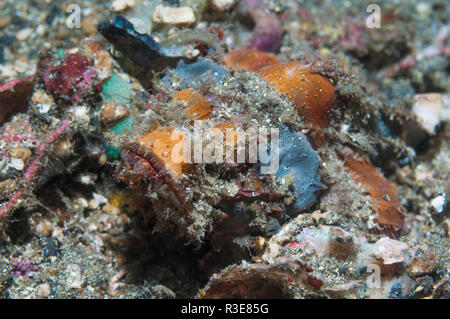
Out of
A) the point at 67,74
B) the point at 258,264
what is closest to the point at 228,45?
the point at 67,74

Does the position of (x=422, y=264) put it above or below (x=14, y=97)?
below

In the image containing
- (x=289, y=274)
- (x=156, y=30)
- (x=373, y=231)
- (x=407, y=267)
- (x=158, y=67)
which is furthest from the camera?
(x=156, y=30)

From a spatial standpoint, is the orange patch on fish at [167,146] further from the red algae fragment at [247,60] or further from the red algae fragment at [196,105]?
the red algae fragment at [247,60]

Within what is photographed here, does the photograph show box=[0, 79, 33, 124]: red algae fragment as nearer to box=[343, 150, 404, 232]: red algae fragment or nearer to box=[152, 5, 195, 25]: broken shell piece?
box=[152, 5, 195, 25]: broken shell piece

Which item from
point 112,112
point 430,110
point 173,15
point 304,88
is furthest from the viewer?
point 430,110

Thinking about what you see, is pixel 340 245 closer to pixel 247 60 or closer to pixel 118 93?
pixel 247 60

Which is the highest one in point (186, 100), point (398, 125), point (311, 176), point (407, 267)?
point (186, 100)

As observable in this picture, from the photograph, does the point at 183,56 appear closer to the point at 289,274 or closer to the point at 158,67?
the point at 158,67

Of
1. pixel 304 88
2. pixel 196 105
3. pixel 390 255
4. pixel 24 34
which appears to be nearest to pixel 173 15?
pixel 196 105
